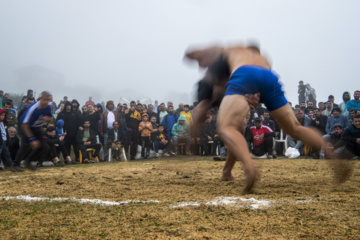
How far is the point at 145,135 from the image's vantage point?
39.0 ft

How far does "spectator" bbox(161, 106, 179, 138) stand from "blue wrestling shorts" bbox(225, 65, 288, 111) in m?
9.13

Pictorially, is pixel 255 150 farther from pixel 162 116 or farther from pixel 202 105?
Answer: pixel 202 105

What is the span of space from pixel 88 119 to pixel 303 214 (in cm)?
960

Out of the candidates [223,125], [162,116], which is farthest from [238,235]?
[162,116]

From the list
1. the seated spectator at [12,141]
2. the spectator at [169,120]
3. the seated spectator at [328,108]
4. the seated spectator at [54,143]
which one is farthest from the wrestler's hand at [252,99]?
the seated spectator at [328,108]

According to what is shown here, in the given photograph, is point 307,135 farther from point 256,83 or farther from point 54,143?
point 54,143

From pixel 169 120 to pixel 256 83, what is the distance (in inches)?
368

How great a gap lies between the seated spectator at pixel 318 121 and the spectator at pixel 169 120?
4.57 metres

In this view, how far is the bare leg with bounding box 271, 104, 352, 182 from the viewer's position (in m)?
2.95

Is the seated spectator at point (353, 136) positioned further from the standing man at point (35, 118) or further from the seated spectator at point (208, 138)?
the standing man at point (35, 118)

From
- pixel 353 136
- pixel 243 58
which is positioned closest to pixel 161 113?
pixel 353 136

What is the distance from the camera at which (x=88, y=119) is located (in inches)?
437

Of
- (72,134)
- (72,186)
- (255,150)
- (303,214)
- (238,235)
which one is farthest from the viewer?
(72,134)

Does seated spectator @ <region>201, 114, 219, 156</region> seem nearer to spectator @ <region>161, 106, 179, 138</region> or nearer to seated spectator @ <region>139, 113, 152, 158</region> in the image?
spectator @ <region>161, 106, 179, 138</region>
